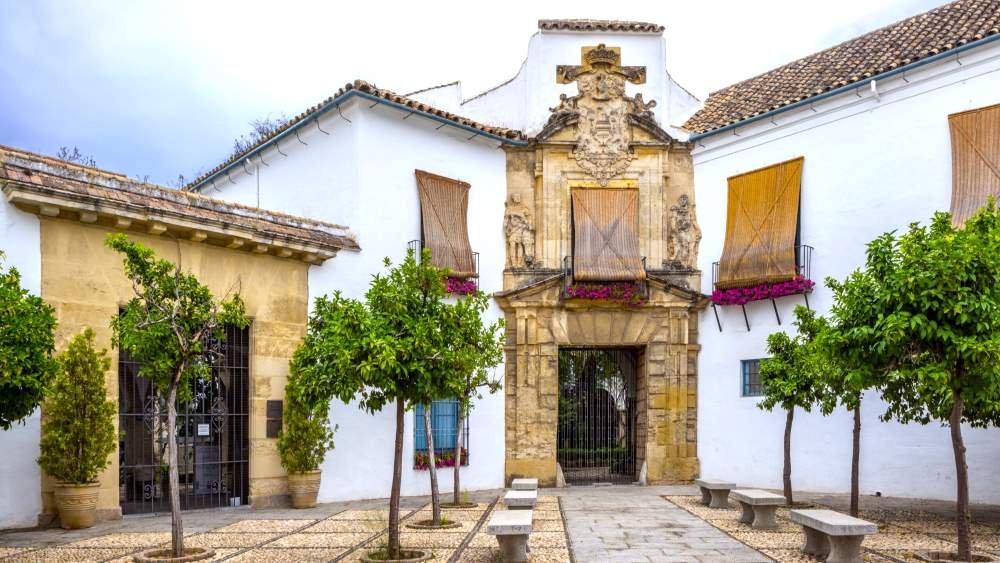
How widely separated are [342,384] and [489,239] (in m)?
7.75

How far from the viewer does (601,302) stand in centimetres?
1473

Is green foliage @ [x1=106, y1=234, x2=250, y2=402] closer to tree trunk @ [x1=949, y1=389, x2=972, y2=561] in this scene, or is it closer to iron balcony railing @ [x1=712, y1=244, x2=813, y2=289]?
tree trunk @ [x1=949, y1=389, x2=972, y2=561]

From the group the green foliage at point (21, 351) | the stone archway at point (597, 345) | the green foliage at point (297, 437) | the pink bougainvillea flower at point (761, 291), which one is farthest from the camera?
the stone archway at point (597, 345)

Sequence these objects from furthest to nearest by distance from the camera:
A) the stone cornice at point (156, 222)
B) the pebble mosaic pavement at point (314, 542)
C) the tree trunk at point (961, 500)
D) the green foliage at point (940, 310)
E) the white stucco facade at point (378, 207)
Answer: the white stucco facade at point (378, 207), the stone cornice at point (156, 222), the pebble mosaic pavement at point (314, 542), the tree trunk at point (961, 500), the green foliage at point (940, 310)

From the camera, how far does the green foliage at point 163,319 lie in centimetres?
752

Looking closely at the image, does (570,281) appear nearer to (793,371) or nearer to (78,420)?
(793,371)

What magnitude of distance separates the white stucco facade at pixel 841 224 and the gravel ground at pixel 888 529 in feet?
2.50

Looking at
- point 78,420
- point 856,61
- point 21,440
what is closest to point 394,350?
point 78,420

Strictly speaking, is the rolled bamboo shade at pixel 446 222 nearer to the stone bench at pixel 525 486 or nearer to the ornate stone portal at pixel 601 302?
the ornate stone portal at pixel 601 302

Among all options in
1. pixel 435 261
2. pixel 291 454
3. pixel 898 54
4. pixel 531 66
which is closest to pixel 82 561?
pixel 291 454

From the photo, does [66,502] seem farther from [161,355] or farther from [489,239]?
[489,239]

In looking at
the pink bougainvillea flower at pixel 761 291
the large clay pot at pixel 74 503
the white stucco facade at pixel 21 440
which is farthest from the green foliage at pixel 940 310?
the white stucco facade at pixel 21 440

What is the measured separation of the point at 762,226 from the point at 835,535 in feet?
25.3

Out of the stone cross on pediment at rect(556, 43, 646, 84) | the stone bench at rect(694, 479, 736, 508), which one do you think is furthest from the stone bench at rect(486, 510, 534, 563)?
the stone cross on pediment at rect(556, 43, 646, 84)
